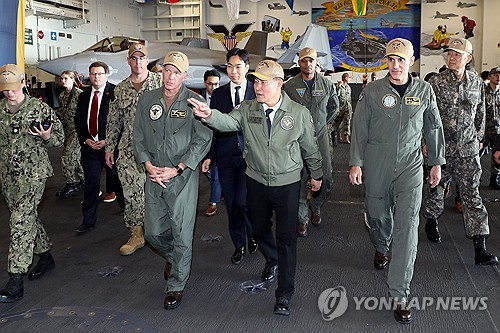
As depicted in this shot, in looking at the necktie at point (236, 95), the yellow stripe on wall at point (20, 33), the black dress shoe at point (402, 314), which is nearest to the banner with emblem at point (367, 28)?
the yellow stripe on wall at point (20, 33)

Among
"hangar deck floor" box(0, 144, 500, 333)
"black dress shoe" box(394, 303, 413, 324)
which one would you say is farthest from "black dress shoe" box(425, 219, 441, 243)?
"black dress shoe" box(394, 303, 413, 324)

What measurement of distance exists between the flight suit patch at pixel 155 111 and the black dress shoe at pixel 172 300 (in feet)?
4.27

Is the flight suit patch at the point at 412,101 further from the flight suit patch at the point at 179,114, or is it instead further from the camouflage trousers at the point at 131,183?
the camouflage trousers at the point at 131,183

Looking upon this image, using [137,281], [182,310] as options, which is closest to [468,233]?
[182,310]

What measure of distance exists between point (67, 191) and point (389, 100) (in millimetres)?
5532

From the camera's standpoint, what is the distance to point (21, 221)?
3684 millimetres

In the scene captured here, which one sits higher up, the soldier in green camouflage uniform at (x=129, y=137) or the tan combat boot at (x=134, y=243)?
the soldier in green camouflage uniform at (x=129, y=137)

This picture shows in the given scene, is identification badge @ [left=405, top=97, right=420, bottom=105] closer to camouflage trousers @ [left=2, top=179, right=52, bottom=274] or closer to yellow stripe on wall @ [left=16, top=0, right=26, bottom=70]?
camouflage trousers @ [left=2, top=179, right=52, bottom=274]

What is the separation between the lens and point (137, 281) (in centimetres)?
406

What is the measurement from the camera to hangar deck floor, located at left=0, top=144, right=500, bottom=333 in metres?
3.24

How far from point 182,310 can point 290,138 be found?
1.47 meters

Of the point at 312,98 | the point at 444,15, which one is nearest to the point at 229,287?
the point at 312,98

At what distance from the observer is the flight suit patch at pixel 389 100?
339 cm

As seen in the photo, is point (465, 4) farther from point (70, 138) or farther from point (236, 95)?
point (236, 95)
